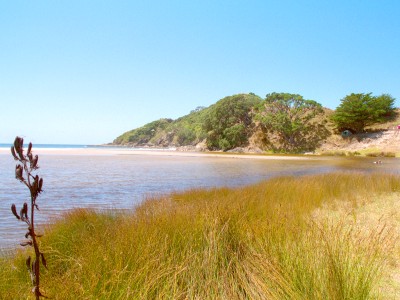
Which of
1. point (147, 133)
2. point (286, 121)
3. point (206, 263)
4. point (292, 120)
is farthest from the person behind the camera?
point (147, 133)

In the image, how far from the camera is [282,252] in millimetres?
2539

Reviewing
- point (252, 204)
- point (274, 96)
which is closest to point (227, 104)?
point (274, 96)

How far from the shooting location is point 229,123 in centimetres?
5419

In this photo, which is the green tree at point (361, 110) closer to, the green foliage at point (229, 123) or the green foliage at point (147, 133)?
the green foliage at point (229, 123)

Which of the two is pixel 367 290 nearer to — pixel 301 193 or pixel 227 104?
pixel 301 193

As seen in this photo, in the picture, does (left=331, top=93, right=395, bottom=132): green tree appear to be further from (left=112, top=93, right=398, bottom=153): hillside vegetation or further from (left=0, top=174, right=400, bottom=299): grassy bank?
(left=0, top=174, right=400, bottom=299): grassy bank

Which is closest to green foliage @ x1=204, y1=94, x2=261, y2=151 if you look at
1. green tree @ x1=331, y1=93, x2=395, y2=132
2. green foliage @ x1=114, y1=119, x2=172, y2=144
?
green tree @ x1=331, y1=93, x2=395, y2=132

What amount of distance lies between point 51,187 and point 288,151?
1724 inches

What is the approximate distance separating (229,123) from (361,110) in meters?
22.2

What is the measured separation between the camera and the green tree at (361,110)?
4350 centimetres

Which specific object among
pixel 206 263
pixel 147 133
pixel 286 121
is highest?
pixel 147 133

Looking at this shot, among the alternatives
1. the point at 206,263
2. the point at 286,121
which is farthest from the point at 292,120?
the point at 206,263

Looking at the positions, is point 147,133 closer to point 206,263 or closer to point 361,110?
point 361,110

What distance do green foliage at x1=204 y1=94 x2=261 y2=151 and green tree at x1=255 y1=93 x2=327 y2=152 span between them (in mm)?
5139
